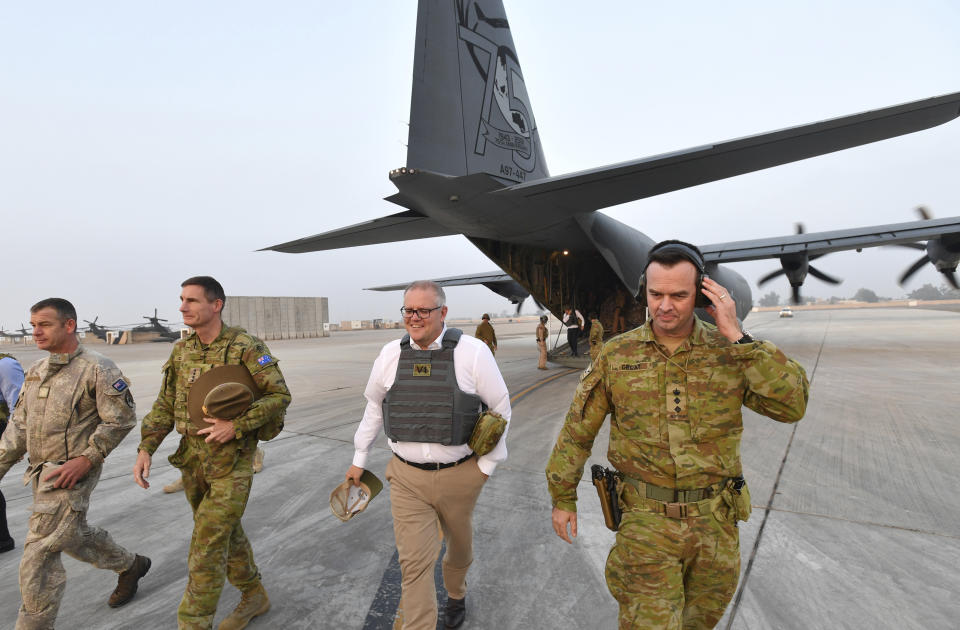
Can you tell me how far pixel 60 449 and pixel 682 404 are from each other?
3586 millimetres

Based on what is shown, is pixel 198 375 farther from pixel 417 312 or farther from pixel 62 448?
pixel 417 312

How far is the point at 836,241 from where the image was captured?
12.6 metres

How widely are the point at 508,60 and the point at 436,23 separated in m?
2.26

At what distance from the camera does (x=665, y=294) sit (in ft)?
5.93

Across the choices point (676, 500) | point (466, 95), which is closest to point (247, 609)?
point (676, 500)

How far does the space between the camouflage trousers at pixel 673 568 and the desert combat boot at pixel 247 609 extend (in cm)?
217

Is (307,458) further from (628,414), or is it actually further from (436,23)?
(436,23)

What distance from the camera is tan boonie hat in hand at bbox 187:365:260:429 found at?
2.38 m

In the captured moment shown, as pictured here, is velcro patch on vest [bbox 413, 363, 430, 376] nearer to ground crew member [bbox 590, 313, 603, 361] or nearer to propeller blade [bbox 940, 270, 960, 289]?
ground crew member [bbox 590, 313, 603, 361]

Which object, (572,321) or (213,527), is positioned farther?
(572,321)

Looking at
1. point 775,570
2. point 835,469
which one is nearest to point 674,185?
point 835,469

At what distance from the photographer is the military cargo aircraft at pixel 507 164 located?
571 centimetres

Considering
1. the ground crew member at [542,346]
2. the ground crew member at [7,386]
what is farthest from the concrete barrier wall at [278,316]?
the ground crew member at [7,386]

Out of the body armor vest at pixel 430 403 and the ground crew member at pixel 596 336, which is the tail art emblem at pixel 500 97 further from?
the body armor vest at pixel 430 403
